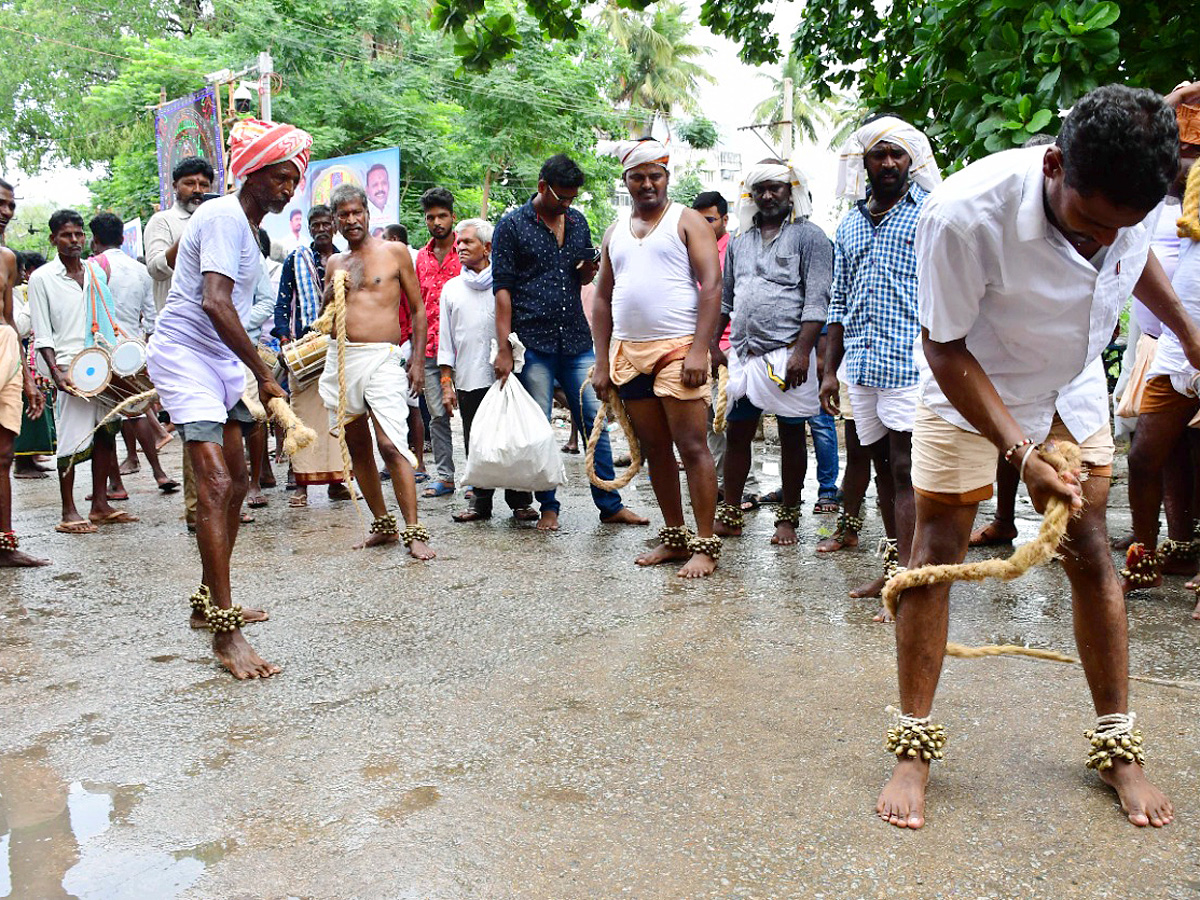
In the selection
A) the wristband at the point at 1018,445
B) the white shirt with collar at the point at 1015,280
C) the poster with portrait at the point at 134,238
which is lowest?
the wristband at the point at 1018,445

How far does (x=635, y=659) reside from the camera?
12.8 ft

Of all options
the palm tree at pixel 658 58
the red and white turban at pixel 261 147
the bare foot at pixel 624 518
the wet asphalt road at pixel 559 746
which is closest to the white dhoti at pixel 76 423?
the wet asphalt road at pixel 559 746


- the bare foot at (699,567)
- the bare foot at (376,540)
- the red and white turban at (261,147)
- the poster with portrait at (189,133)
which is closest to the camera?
the red and white turban at (261,147)

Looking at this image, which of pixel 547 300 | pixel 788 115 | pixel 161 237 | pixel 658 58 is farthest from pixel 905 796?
pixel 658 58

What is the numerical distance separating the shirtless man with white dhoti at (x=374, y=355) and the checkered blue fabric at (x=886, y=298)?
8.42 ft

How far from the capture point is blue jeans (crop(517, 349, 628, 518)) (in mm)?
6594

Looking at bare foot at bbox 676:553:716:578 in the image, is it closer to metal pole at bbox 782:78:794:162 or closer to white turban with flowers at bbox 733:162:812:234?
white turban with flowers at bbox 733:162:812:234

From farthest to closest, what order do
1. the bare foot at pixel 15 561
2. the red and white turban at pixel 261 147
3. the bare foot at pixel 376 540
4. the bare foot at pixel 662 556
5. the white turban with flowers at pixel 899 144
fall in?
the bare foot at pixel 376 540
the bare foot at pixel 15 561
the bare foot at pixel 662 556
the white turban with flowers at pixel 899 144
the red and white turban at pixel 261 147

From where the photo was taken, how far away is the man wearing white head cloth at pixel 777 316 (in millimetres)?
5570

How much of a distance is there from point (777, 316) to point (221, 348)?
284 centimetres

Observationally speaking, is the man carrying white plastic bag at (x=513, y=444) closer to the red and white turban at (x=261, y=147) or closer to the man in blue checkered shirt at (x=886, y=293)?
the man in blue checkered shirt at (x=886, y=293)

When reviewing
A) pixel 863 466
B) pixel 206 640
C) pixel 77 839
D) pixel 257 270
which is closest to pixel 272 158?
pixel 257 270

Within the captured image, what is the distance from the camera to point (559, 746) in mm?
3123

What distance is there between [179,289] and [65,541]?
10.0ft
